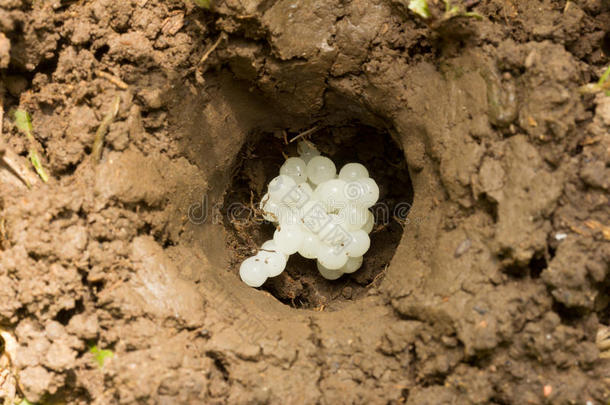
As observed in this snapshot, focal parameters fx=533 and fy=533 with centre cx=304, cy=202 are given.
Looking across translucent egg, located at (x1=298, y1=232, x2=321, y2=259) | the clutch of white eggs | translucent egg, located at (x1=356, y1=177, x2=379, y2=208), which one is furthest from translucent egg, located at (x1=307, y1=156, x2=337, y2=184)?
translucent egg, located at (x1=298, y1=232, x2=321, y2=259)

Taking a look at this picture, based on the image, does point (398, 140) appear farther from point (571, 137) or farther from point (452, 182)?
point (571, 137)

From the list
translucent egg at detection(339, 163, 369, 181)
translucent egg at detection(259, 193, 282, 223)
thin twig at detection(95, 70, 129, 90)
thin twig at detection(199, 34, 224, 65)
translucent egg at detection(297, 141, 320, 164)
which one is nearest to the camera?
thin twig at detection(95, 70, 129, 90)

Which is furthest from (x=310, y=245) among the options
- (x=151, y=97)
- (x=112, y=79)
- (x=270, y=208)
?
(x=112, y=79)

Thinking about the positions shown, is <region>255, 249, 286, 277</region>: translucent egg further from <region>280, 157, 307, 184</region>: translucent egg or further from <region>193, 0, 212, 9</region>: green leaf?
<region>193, 0, 212, 9</region>: green leaf

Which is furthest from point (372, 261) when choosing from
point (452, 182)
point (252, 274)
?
point (452, 182)

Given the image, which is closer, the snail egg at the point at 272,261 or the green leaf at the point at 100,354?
the green leaf at the point at 100,354

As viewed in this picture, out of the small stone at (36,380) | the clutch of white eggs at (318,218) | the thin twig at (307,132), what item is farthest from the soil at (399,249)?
the thin twig at (307,132)

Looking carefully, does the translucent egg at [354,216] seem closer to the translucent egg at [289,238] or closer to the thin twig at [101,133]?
the translucent egg at [289,238]
